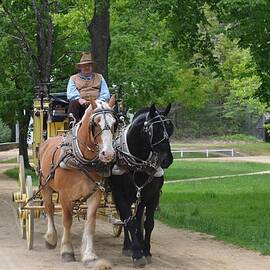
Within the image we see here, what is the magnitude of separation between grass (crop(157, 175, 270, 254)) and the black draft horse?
2.22 m

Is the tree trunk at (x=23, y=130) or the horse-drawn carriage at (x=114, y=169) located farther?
the tree trunk at (x=23, y=130)

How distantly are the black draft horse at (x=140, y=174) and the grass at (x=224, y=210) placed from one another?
2224mm

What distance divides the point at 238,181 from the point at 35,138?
54.8ft

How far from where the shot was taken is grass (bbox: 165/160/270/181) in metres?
33.0

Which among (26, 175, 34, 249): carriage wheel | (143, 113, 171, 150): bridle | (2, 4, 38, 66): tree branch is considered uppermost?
(2, 4, 38, 66): tree branch

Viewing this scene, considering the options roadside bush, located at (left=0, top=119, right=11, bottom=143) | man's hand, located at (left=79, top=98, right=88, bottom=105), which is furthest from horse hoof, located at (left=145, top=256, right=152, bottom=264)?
roadside bush, located at (left=0, top=119, right=11, bottom=143)

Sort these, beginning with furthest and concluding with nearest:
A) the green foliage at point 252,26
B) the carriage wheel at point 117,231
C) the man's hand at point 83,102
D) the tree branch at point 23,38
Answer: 1. the tree branch at point 23,38
2. the green foliage at point 252,26
3. the carriage wheel at point 117,231
4. the man's hand at point 83,102

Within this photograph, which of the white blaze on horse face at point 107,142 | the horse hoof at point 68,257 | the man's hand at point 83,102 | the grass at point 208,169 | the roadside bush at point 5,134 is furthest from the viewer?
the roadside bush at point 5,134

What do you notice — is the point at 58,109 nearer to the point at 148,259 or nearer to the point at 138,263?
the point at 148,259

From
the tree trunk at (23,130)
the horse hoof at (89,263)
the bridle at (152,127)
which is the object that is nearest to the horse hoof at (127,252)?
the horse hoof at (89,263)

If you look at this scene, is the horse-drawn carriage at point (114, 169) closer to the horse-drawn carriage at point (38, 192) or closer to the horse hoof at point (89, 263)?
the horse hoof at point (89, 263)

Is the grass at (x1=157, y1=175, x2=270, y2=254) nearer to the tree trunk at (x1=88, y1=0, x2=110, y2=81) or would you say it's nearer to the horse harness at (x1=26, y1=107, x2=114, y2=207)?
the horse harness at (x1=26, y1=107, x2=114, y2=207)

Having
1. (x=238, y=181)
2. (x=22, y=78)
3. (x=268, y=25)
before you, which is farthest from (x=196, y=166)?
(x=268, y=25)

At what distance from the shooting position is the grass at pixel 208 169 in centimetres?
3301
